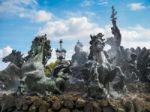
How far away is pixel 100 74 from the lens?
14.8m

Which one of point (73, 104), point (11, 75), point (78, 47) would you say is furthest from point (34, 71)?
point (78, 47)

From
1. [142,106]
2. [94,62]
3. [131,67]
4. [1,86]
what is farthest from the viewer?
[131,67]

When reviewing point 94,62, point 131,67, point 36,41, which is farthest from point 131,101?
point 131,67

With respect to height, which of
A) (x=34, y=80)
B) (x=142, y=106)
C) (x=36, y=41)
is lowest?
(x=142, y=106)

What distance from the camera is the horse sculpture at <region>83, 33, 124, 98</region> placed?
14016 mm

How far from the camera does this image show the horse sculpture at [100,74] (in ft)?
46.0

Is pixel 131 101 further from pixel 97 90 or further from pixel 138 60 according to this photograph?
pixel 138 60

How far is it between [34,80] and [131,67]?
9.28 meters

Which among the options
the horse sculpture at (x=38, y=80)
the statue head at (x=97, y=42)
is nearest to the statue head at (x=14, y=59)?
the horse sculpture at (x=38, y=80)

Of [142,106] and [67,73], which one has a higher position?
[67,73]

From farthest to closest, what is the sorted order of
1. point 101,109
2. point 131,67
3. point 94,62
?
point 131,67 → point 94,62 → point 101,109

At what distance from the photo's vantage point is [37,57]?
16.2 m

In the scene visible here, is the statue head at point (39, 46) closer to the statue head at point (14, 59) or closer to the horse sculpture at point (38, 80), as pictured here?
the horse sculpture at point (38, 80)

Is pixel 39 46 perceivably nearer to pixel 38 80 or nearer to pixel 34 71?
pixel 34 71
